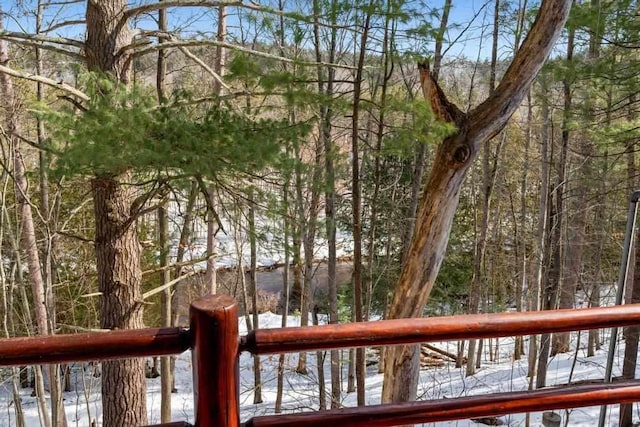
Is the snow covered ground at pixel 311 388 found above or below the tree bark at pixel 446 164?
below

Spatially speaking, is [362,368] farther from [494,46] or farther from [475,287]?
[494,46]

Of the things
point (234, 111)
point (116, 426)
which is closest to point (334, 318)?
point (116, 426)

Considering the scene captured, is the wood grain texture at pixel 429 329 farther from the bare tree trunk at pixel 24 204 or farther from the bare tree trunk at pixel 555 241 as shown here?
the bare tree trunk at pixel 24 204

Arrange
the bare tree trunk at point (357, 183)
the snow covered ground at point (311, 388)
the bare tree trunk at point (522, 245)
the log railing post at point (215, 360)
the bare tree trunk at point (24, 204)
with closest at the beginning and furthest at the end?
the log railing post at point (215, 360) → the bare tree trunk at point (357, 183) → the bare tree trunk at point (24, 204) → the snow covered ground at point (311, 388) → the bare tree trunk at point (522, 245)

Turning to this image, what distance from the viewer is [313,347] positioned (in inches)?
45.9

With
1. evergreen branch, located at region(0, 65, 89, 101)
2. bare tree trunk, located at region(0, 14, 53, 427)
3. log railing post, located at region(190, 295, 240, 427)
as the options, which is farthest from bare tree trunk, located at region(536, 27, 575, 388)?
bare tree trunk, located at region(0, 14, 53, 427)

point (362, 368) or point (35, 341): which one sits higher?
point (35, 341)

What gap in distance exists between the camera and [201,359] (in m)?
1.07

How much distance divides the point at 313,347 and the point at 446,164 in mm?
3046

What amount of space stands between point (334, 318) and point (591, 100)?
14.6ft

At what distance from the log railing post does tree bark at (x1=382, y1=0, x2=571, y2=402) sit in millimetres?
3136

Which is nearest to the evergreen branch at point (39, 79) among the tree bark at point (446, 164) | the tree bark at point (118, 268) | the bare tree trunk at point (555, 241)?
the tree bark at point (118, 268)

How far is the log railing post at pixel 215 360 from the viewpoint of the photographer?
1061 mm

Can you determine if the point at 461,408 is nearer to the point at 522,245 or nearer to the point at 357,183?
the point at 357,183
